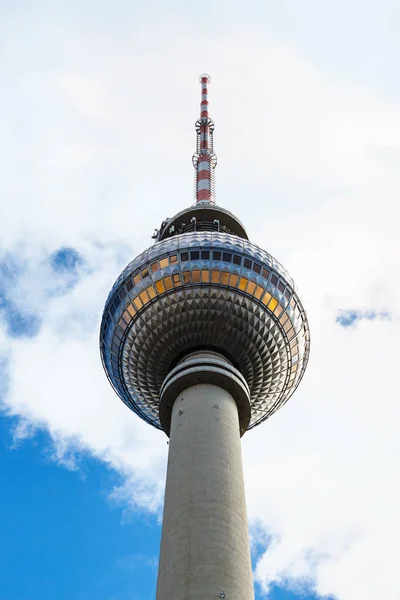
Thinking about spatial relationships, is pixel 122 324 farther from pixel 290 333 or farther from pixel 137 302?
pixel 290 333

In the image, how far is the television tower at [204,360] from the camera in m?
27.0

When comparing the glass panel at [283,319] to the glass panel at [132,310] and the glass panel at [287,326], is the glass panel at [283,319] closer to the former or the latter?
the glass panel at [287,326]

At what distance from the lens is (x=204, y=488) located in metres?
27.5

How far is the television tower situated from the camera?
2698 cm

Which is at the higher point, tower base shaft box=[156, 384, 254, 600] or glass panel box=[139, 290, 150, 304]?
glass panel box=[139, 290, 150, 304]

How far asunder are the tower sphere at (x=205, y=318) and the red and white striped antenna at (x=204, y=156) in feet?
44.1

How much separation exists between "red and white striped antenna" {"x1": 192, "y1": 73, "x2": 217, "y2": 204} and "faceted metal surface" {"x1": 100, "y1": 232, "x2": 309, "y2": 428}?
13416mm

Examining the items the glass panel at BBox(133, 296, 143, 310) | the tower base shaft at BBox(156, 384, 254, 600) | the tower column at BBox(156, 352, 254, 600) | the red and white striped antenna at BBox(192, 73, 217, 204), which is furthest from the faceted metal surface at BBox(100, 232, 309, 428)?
the red and white striped antenna at BBox(192, 73, 217, 204)

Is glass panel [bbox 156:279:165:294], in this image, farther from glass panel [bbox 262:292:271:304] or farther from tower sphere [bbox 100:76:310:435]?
glass panel [bbox 262:292:271:304]

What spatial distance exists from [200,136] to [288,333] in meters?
29.5

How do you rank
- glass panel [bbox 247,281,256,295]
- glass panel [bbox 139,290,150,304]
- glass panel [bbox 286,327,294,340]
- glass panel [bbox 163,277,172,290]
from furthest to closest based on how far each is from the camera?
glass panel [bbox 286,327,294,340], glass panel [bbox 139,290,150,304], glass panel [bbox 247,281,256,295], glass panel [bbox 163,277,172,290]

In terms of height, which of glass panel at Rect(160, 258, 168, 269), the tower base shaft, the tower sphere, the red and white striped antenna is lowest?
the tower base shaft

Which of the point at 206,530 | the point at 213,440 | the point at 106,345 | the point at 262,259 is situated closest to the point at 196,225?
the point at 262,259

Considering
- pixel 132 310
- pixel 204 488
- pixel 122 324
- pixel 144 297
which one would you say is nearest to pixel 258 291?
pixel 144 297
